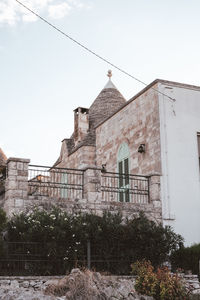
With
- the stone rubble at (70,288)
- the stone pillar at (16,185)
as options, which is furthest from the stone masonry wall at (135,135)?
the stone rubble at (70,288)

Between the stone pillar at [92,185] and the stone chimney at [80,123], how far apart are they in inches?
269

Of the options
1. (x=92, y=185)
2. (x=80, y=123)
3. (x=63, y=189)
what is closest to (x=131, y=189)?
(x=92, y=185)

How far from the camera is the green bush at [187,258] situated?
13875 millimetres

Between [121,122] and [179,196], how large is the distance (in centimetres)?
461

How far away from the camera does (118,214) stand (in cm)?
1415

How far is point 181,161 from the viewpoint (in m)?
16.0

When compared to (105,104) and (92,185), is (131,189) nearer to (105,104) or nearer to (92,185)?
(92,185)

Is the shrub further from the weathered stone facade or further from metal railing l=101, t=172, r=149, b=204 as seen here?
metal railing l=101, t=172, r=149, b=204

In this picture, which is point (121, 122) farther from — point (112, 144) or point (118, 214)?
point (118, 214)

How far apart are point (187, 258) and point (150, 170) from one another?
3.57m

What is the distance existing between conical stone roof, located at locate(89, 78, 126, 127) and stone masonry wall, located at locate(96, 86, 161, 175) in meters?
1.97

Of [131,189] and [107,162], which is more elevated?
[107,162]

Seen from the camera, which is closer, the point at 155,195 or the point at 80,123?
the point at 155,195

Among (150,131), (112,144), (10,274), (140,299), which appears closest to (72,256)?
(10,274)
